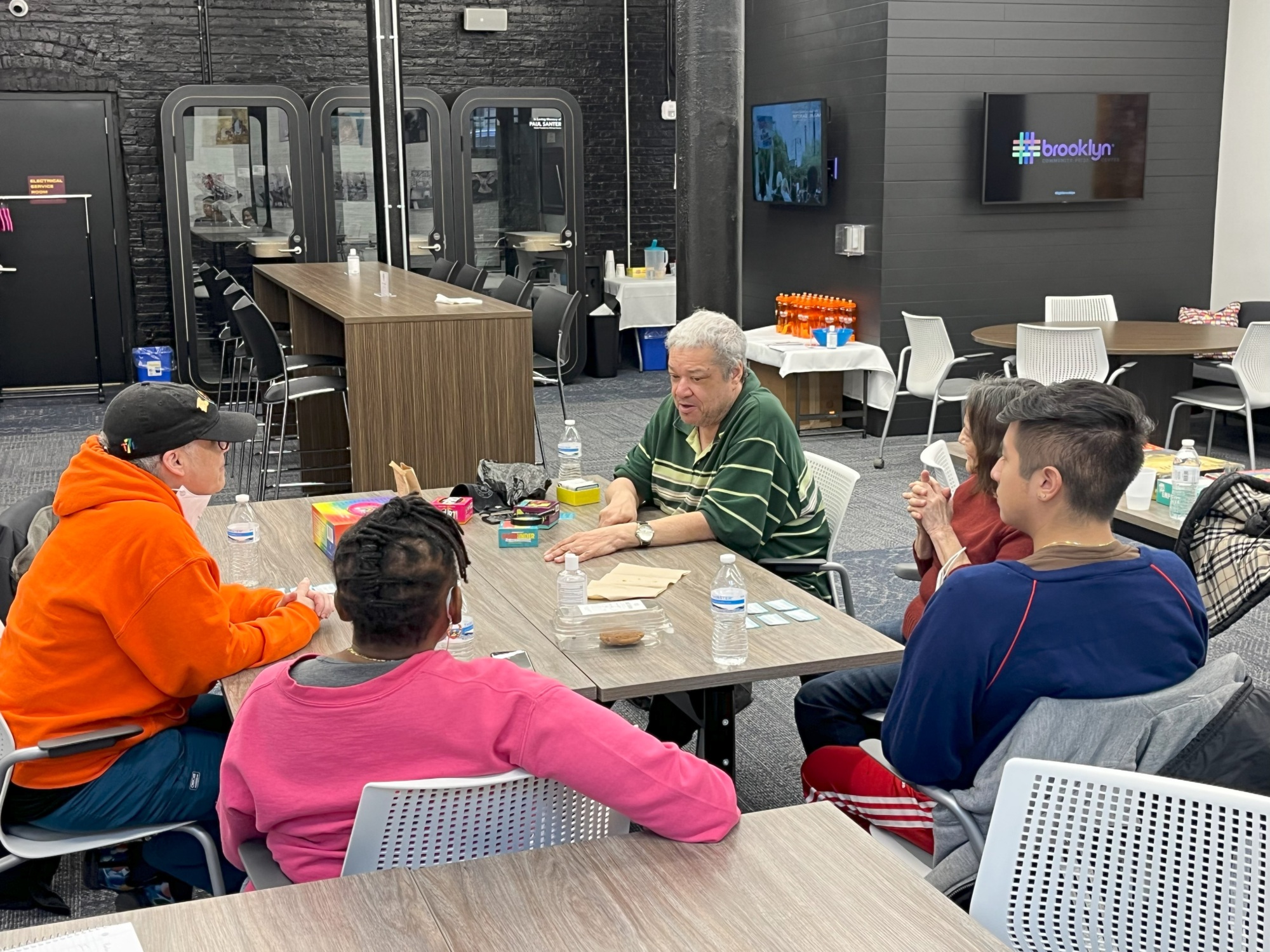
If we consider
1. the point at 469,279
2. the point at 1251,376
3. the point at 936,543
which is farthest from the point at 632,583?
the point at 469,279

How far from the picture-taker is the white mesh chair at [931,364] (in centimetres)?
741

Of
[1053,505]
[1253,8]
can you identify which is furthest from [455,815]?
[1253,8]

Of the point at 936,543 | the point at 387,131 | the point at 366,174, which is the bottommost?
the point at 936,543

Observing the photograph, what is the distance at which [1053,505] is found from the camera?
86.4 inches

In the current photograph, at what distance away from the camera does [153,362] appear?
32.8 ft

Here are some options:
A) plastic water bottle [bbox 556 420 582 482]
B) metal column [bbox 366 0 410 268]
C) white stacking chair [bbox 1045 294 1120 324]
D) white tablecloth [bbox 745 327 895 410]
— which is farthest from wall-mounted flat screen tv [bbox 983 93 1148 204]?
plastic water bottle [bbox 556 420 582 482]

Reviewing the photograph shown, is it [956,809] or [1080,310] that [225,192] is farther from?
[956,809]

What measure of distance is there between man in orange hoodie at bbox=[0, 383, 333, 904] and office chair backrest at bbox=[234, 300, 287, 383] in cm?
388

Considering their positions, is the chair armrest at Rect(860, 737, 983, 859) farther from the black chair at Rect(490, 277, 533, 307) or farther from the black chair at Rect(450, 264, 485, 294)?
the black chair at Rect(450, 264, 485, 294)

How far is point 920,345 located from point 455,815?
6216 mm

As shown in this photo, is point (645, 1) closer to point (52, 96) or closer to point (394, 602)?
point (52, 96)

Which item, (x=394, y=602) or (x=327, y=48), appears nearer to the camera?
(x=394, y=602)

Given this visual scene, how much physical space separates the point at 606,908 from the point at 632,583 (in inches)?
55.3

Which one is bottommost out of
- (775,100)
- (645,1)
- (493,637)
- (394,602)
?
(493,637)
